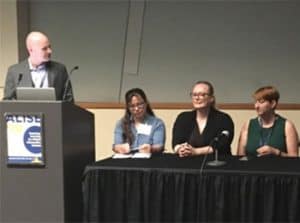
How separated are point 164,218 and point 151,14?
2.77m

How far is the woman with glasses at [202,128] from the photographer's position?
3.35 metres

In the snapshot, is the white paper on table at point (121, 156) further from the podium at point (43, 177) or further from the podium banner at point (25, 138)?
the podium banner at point (25, 138)

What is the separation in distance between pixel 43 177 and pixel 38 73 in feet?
2.47

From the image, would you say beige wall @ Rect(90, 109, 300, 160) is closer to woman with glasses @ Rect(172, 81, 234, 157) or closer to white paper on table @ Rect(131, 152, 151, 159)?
woman with glasses @ Rect(172, 81, 234, 157)

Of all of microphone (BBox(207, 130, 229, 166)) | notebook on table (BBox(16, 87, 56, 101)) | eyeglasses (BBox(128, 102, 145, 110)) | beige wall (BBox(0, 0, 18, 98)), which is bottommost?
microphone (BBox(207, 130, 229, 166))

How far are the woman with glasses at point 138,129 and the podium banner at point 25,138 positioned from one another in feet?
3.18

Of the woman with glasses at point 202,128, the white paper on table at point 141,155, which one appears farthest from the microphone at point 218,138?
the white paper on table at point 141,155

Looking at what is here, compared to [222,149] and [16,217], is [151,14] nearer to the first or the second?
[222,149]

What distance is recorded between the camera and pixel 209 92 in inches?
136

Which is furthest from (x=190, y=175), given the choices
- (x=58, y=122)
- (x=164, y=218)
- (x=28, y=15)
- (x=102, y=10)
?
(x=28, y=15)

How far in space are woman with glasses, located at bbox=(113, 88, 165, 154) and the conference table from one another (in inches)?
25.9

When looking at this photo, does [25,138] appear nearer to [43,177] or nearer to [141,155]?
[43,177]

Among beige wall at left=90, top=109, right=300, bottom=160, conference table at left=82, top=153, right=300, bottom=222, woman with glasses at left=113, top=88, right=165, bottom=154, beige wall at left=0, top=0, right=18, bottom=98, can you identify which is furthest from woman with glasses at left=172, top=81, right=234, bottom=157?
beige wall at left=0, top=0, right=18, bottom=98

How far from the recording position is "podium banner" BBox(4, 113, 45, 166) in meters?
2.61
